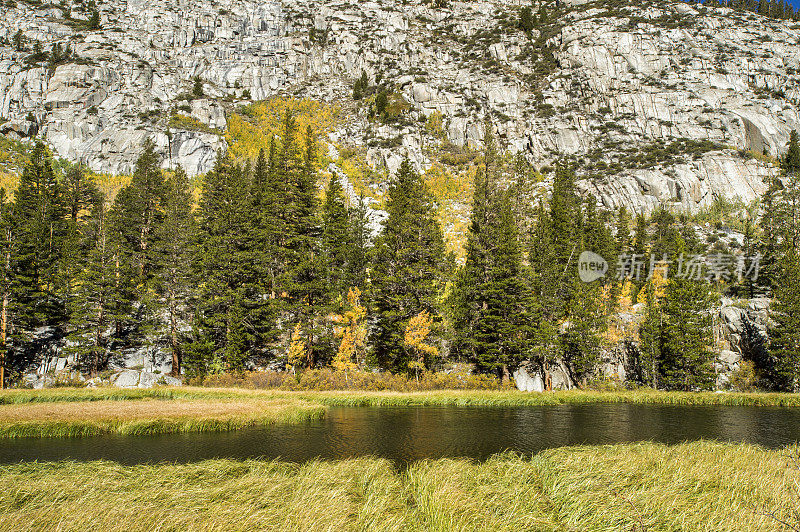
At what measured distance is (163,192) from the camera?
60.2 meters

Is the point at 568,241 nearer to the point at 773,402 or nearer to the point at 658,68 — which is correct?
the point at 773,402

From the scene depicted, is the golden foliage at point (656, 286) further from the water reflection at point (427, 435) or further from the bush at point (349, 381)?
the bush at point (349, 381)

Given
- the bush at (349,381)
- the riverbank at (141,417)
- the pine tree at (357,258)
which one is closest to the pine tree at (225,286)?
the bush at (349,381)

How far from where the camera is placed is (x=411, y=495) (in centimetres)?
1099

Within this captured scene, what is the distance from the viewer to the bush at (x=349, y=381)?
133 ft

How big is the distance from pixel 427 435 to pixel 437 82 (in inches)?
4882

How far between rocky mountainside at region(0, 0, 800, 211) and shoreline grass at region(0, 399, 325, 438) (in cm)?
7987

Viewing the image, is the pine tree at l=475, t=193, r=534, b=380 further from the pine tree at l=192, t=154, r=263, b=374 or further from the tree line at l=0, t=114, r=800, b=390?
the pine tree at l=192, t=154, r=263, b=374

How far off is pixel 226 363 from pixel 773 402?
53.3m

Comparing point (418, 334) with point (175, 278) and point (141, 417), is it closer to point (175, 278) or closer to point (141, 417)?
point (141, 417)

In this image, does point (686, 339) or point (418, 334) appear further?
point (686, 339)

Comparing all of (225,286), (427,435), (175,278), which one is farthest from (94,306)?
(427,435)

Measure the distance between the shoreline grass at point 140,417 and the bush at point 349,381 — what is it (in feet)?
36.0

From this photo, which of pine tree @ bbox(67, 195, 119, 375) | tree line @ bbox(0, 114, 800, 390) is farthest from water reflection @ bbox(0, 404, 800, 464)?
pine tree @ bbox(67, 195, 119, 375)
